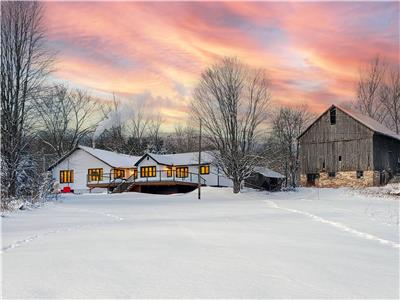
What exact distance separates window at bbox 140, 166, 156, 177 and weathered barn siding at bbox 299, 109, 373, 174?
16948 mm

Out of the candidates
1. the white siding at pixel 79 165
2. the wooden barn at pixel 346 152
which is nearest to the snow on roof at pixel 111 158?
the white siding at pixel 79 165

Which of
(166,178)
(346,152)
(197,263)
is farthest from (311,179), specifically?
(197,263)

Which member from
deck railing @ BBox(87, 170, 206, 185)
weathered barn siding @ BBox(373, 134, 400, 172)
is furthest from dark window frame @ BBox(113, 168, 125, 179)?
weathered barn siding @ BBox(373, 134, 400, 172)

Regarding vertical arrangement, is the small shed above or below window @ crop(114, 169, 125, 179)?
below

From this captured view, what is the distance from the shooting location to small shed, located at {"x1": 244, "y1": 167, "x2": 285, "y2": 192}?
5392cm

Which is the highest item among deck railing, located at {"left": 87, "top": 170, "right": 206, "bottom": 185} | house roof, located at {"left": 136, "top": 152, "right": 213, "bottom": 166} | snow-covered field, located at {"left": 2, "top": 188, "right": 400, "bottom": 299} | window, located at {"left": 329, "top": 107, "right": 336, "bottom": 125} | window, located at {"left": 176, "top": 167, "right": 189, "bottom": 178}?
window, located at {"left": 329, "top": 107, "right": 336, "bottom": 125}

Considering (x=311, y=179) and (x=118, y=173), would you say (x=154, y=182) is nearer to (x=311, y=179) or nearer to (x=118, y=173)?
(x=118, y=173)

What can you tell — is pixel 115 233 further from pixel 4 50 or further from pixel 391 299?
pixel 4 50

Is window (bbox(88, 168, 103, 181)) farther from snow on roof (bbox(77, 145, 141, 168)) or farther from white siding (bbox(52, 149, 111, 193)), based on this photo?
snow on roof (bbox(77, 145, 141, 168))

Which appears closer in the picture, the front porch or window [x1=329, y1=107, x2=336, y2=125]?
window [x1=329, y1=107, x2=336, y2=125]

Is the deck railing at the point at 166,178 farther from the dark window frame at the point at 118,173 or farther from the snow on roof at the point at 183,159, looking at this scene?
the snow on roof at the point at 183,159

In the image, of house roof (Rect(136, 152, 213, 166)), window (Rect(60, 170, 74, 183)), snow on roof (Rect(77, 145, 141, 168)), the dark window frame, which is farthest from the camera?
window (Rect(60, 170, 74, 183))

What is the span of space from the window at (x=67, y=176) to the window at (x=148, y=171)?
412 inches

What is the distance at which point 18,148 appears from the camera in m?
23.4
